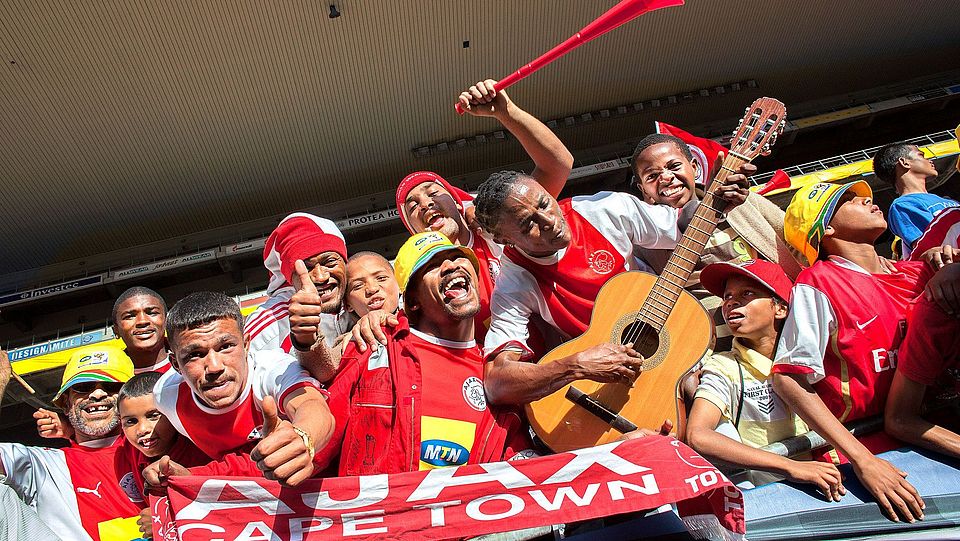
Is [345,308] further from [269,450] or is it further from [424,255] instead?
[269,450]

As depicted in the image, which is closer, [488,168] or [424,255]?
[424,255]

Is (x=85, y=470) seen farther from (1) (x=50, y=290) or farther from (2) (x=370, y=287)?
(1) (x=50, y=290)

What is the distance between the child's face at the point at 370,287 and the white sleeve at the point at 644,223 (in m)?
1.24

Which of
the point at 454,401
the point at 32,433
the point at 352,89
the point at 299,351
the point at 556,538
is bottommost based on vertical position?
the point at 32,433

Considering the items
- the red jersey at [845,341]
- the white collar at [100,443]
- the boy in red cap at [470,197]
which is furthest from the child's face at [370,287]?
the red jersey at [845,341]

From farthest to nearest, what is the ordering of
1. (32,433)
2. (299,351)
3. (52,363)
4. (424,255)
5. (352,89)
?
1. (352,89)
2. (32,433)
3. (52,363)
4. (424,255)
5. (299,351)

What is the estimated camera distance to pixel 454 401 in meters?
2.61

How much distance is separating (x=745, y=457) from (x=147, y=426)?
8.12 ft

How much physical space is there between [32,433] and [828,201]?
17790mm

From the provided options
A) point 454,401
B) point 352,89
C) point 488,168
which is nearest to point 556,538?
point 454,401

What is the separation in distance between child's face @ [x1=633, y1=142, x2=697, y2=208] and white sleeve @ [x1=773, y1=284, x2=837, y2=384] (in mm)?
1140

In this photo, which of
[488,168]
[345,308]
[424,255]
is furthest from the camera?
[488,168]

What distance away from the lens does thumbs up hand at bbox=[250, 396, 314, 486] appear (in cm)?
179

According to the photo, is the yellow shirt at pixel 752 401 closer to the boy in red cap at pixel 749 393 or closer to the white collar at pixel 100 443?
the boy in red cap at pixel 749 393
